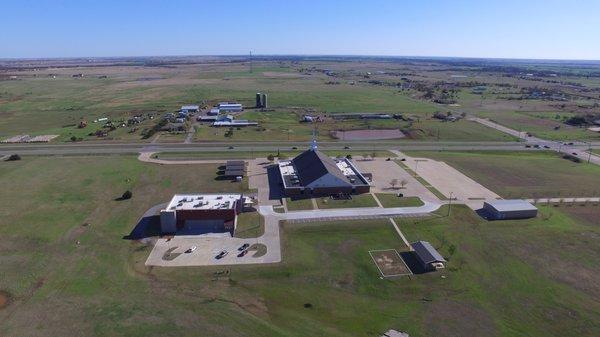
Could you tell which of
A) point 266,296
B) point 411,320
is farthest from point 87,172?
point 411,320

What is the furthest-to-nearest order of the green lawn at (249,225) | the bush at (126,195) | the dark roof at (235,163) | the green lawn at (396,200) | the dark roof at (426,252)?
the dark roof at (235,163) < the bush at (126,195) < the green lawn at (396,200) < the green lawn at (249,225) < the dark roof at (426,252)

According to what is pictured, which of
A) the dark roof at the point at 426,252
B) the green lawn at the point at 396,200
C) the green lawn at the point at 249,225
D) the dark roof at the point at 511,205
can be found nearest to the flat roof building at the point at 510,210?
the dark roof at the point at 511,205

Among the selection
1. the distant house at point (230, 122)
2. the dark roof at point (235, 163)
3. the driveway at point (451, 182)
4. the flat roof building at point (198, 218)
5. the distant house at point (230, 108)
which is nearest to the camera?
the flat roof building at point (198, 218)

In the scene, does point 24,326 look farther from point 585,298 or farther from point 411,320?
point 585,298

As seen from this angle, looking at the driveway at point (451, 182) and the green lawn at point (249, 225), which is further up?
the driveway at point (451, 182)

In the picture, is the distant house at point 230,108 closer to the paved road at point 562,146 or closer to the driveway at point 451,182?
the driveway at point 451,182

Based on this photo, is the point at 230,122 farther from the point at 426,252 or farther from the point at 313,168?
the point at 426,252
